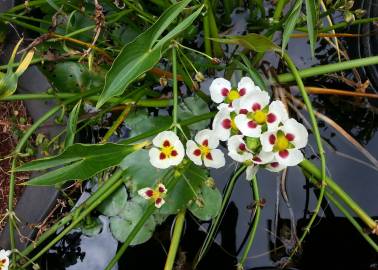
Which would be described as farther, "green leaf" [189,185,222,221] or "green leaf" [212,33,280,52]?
"green leaf" [189,185,222,221]

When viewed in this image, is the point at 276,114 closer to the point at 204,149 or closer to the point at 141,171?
the point at 204,149

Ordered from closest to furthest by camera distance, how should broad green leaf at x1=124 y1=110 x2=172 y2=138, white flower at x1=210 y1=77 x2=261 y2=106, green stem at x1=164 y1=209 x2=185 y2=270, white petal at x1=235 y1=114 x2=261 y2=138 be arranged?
white petal at x1=235 y1=114 x2=261 y2=138 < white flower at x1=210 y1=77 x2=261 y2=106 < green stem at x1=164 y1=209 x2=185 y2=270 < broad green leaf at x1=124 y1=110 x2=172 y2=138

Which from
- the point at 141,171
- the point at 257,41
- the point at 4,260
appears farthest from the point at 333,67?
the point at 4,260

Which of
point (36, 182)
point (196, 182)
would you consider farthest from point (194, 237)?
point (36, 182)

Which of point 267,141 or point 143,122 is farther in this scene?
point 143,122

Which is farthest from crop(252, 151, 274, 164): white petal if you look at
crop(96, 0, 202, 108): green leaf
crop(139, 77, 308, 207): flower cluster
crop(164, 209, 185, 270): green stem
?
crop(164, 209, 185, 270): green stem

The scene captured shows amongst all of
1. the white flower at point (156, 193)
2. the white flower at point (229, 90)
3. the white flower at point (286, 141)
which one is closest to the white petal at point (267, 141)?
the white flower at point (286, 141)

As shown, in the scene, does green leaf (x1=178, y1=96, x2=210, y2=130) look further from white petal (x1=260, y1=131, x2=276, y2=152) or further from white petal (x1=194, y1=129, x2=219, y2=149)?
white petal (x1=260, y1=131, x2=276, y2=152)

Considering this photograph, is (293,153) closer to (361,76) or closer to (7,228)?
(361,76)
